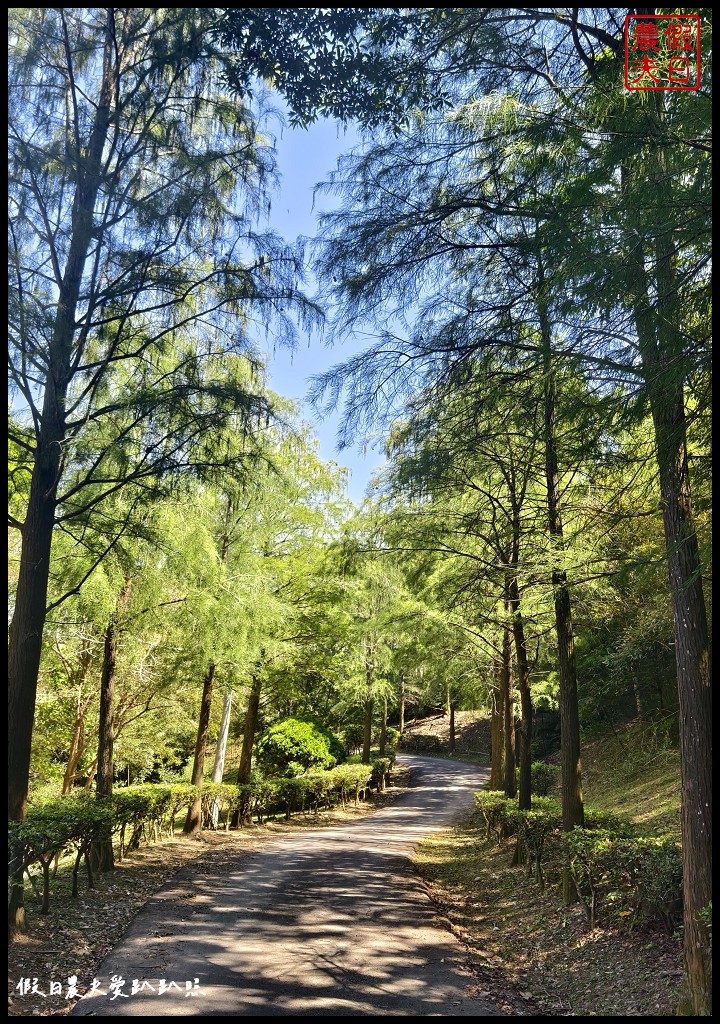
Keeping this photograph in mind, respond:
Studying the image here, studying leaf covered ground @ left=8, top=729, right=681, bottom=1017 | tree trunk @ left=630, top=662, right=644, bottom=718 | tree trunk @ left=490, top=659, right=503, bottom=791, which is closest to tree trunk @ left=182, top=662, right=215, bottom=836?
leaf covered ground @ left=8, top=729, right=681, bottom=1017

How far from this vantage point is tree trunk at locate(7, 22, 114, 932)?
17.1ft

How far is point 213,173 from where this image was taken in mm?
6059

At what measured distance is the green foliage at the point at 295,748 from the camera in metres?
17.7

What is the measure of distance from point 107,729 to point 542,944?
601cm

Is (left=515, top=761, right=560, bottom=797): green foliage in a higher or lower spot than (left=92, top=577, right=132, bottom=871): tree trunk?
lower

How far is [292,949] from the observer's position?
18.8 feet

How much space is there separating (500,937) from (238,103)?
8.29 metres

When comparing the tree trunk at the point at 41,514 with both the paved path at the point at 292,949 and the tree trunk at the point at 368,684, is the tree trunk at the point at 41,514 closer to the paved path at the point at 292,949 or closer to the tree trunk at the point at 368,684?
the paved path at the point at 292,949

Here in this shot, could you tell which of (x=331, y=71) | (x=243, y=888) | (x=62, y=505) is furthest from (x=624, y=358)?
(x=243, y=888)

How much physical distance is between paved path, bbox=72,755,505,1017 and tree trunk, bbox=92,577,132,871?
3.31 ft

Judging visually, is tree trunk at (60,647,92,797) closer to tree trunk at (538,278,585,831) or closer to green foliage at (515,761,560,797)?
green foliage at (515,761,560,797)

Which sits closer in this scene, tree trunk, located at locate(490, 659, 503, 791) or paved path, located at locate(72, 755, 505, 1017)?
paved path, located at locate(72, 755, 505, 1017)

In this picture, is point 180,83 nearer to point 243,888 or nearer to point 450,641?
point 243,888

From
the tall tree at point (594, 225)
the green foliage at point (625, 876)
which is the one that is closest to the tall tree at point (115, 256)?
the tall tree at point (594, 225)
